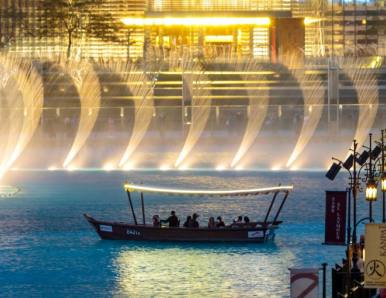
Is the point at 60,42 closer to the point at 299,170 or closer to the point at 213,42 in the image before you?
the point at 213,42

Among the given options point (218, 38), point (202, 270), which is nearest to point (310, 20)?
point (218, 38)

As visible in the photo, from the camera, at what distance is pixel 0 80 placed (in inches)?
3041

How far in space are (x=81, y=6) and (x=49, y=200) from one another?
47.9m

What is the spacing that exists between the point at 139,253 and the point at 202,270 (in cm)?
265

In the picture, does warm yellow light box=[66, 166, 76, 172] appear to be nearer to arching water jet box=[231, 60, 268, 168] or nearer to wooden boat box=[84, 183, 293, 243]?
arching water jet box=[231, 60, 268, 168]

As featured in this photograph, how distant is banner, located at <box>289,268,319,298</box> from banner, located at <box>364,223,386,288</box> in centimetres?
156

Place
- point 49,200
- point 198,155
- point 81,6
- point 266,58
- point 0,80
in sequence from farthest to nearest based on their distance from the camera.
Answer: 1. point 81,6
2. point 266,58
3. point 0,80
4. point 198,155
5. point 49,200

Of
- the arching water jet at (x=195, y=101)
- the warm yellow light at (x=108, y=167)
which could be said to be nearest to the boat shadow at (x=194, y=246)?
the warm yellow light at (x=108, y=167)

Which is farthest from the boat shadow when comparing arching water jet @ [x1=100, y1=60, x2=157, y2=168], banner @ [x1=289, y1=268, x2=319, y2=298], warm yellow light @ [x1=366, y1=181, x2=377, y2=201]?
arching water jet @ [x1=100, y1=60, x2=157, y2=168]

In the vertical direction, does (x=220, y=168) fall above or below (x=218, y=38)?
below

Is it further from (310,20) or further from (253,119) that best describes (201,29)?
(253,119)

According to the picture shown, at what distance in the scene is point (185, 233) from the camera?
34750 millimetres

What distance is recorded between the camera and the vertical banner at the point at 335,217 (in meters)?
27.1

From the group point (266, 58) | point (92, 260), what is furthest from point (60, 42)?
point (92, 260)
